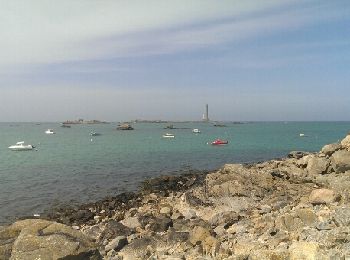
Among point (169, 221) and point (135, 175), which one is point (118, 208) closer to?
point (169, 221)

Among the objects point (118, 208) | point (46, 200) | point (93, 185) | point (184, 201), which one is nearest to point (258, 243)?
point (184, 201)

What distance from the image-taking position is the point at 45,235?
951 centimetres

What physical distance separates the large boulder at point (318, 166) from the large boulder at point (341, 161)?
599mm

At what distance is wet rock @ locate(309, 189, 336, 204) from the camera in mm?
16312

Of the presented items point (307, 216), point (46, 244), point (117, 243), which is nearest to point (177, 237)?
point (117, 243)

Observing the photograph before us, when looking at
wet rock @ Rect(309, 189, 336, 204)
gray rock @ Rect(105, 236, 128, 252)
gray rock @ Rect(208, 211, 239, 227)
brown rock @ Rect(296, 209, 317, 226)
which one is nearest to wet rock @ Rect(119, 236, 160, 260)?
gray rock @ Rect(105, 236, 128, 252)

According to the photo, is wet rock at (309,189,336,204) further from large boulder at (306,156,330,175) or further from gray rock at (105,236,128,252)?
large boulder at (306,156,330,175)

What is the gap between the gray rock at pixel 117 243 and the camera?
15389 millimetres

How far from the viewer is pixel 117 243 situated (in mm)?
15594

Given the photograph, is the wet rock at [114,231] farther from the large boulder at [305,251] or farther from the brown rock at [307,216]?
the large boulder at [305,251]

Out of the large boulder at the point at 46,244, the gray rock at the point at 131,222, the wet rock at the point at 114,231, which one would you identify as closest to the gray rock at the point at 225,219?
the wet rock at the point at 114,231

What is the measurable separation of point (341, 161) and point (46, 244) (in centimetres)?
2129

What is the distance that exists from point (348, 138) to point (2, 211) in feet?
80.7

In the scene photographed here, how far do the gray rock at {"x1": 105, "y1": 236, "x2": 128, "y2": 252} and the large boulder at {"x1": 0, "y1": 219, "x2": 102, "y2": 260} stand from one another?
5725 mm
